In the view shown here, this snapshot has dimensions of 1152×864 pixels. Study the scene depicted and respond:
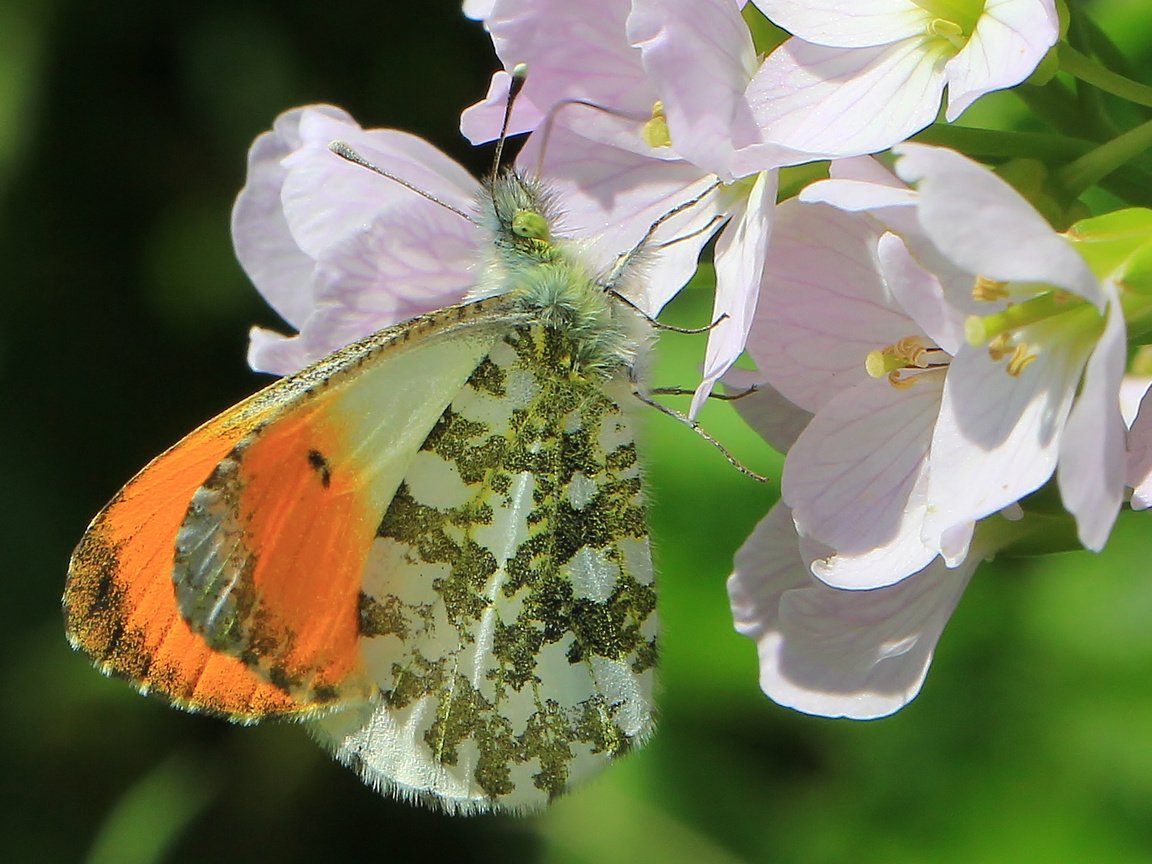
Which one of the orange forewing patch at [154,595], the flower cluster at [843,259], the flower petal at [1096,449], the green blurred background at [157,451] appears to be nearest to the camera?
the flower petal at [1096,449]

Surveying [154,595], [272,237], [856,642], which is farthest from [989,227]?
[272,237]

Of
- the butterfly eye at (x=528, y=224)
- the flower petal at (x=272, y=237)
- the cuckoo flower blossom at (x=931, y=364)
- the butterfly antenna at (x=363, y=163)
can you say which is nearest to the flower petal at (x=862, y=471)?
the cuckoo flower blossom at (x=931, y=364)

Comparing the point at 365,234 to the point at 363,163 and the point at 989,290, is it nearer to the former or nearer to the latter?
the point at 363,163

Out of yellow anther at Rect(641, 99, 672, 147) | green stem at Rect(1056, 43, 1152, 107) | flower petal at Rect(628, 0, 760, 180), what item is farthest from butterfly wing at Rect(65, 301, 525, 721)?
green stem at Rect(1056, 43, 1152, 107)

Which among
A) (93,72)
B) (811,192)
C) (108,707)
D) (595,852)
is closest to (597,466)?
(811,192)

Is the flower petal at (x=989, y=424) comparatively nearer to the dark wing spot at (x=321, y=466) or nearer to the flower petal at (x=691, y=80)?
the flower petal at (x=691, y=80)

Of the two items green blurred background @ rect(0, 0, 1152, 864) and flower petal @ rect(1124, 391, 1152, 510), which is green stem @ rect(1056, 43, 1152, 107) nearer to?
flower petal @ rect(1124, 391, 1152, 510)
